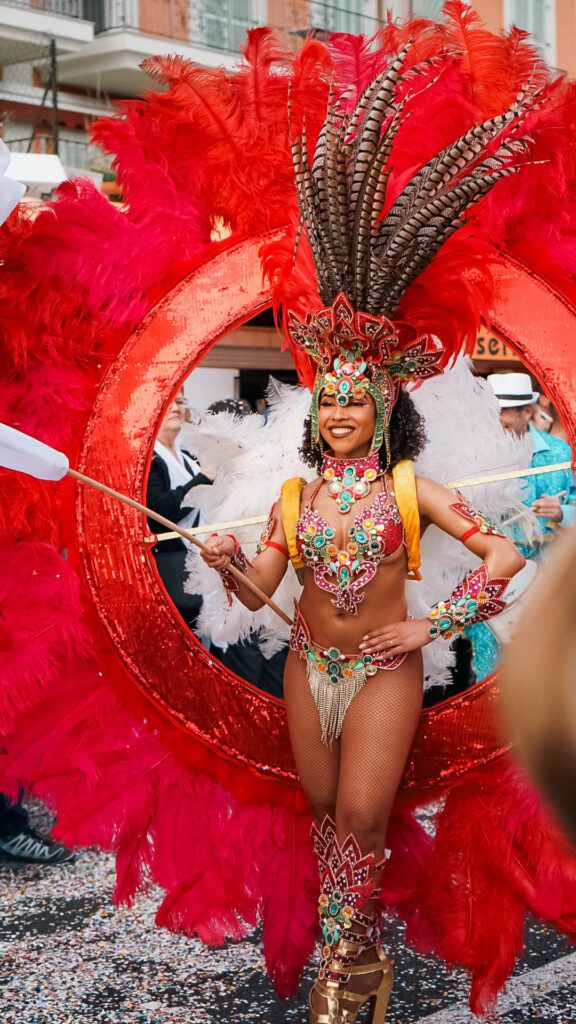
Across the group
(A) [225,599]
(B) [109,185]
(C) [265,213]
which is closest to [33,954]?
(A) [225,599]

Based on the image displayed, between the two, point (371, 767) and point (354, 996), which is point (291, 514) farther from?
point (354, 996)

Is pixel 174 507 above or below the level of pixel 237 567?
above

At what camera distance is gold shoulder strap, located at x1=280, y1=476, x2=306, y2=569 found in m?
3.30

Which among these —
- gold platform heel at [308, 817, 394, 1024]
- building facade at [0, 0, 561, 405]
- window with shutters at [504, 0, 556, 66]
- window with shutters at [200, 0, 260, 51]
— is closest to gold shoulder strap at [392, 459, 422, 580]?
gold platform heel at [308, 817, 394, 1024]

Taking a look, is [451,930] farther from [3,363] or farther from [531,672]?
[531,672]

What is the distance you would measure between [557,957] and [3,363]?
8.20ft

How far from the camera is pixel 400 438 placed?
336 cm

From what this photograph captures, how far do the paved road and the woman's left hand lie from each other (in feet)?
3.69

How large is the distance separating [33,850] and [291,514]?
2349 mm

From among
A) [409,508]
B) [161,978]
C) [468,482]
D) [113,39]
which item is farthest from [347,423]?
[113,39]

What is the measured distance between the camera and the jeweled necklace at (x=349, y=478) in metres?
3.21

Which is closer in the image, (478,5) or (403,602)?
(403,602)

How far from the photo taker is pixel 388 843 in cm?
345

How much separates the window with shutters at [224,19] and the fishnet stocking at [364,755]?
16303 millimetres
